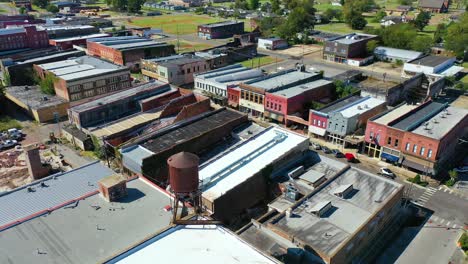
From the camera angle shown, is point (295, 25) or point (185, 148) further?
point (295, 25)

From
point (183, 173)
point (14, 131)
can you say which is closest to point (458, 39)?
point (183, 173)

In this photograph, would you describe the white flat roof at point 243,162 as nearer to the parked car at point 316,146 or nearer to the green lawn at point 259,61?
the parked car at point 316,146

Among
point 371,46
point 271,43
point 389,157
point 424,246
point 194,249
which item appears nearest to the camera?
point 194,249

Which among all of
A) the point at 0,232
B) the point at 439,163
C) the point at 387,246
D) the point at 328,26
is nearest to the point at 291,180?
the point at 387,246

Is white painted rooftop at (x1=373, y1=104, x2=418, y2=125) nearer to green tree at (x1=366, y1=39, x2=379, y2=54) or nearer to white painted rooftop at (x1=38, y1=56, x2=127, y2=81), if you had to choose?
green tree at (x1=366, y1=39, x2=379, y2=54)

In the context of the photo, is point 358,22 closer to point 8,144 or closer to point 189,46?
point 189,46

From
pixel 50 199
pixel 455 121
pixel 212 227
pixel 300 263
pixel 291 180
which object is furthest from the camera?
pixel 455 121

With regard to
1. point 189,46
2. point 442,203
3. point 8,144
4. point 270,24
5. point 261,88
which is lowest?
point 442,203

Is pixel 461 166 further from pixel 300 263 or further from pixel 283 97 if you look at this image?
pixel 300 263
